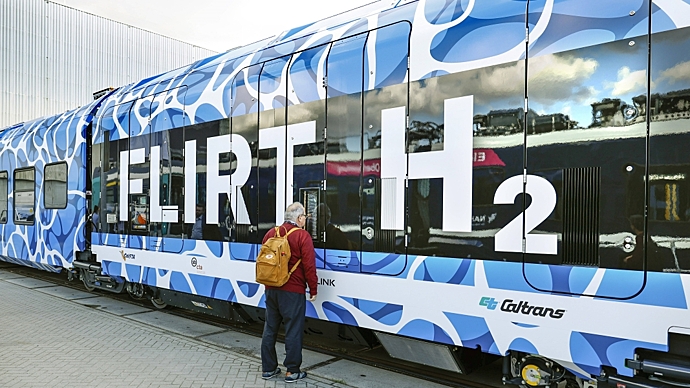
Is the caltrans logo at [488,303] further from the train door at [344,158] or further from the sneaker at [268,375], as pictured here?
the sneaker at [268,375]

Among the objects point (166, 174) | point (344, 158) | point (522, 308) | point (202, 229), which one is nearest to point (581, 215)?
point (522, 308)

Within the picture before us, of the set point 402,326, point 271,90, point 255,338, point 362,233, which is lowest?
point 255,338

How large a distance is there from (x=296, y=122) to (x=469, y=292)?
246cm

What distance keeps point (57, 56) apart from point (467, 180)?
25.3 m

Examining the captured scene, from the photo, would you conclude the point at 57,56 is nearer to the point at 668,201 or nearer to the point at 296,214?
the point at 296,214

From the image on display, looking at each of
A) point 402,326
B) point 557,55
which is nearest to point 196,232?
point 402,326

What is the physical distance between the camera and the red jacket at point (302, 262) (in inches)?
179

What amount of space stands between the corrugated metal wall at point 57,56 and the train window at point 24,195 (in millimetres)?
14125

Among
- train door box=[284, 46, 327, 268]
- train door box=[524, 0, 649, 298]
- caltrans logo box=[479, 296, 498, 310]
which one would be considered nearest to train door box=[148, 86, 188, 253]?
train door box=[284, 46, 327, 268]

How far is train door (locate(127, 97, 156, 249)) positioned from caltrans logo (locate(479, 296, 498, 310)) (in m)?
4.97

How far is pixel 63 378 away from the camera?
4.81 metres

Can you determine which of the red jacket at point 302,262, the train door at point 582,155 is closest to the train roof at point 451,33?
the train door at point 582,155

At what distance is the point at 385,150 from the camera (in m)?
4.33

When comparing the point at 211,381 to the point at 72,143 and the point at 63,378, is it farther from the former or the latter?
the point at 72,143
